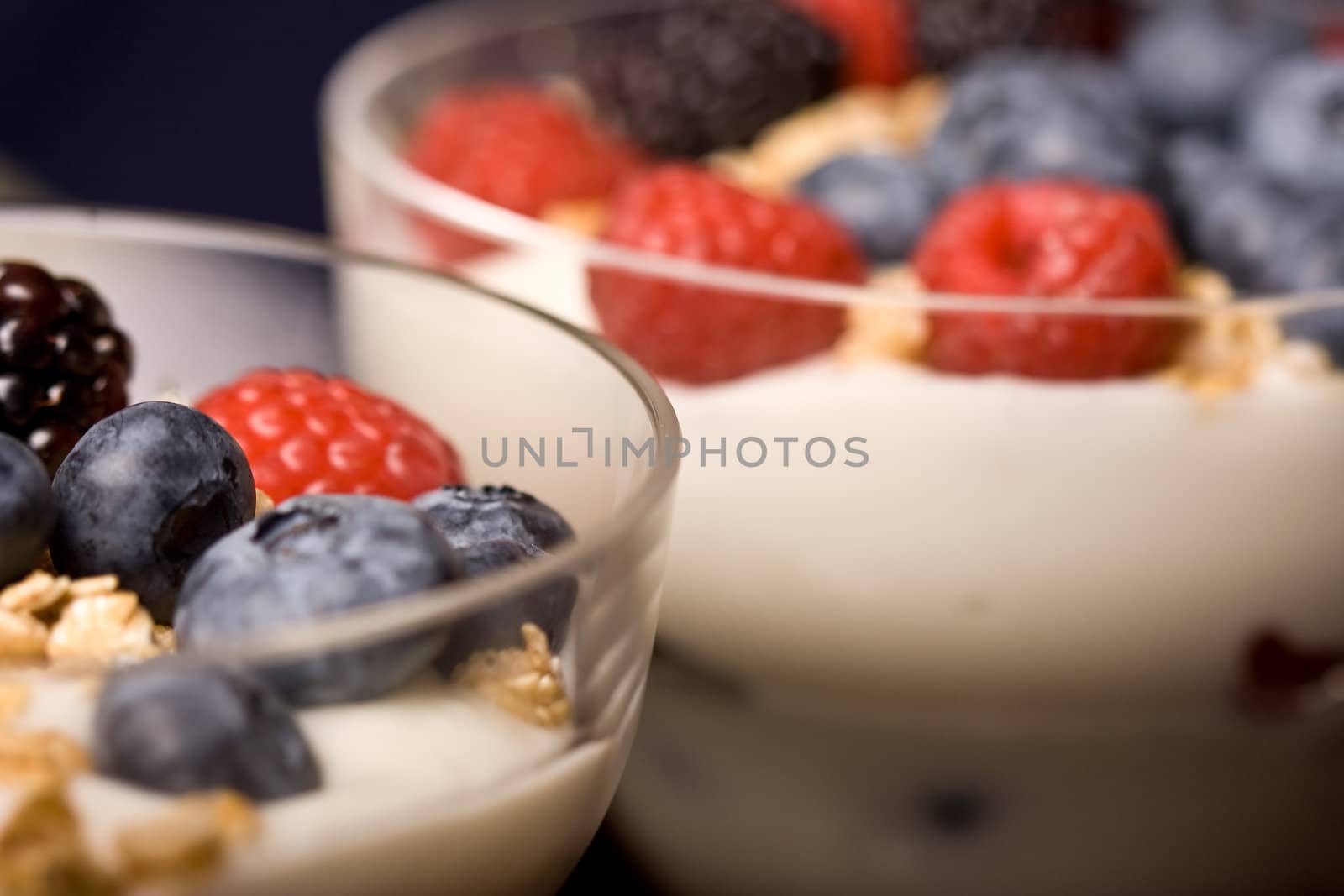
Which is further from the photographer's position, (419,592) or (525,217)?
(525,217)

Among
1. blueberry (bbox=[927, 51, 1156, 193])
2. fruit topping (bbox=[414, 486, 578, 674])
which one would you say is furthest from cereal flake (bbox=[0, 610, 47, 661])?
blueberry (bbox=[927, 51, 1156, 193])

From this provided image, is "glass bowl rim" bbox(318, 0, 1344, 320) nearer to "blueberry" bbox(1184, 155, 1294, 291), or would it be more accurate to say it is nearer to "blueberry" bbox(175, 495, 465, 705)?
"blueberry" bbox(1184, 155, 1294, 291)

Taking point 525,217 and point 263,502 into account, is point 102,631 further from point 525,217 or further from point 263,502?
point 525,217

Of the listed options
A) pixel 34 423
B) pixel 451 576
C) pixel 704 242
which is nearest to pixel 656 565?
pixel 451 576

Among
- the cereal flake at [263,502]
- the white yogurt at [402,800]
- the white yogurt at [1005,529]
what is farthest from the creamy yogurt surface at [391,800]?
the white yogurt at [1005,529]

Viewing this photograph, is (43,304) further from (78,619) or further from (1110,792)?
(1110,792)

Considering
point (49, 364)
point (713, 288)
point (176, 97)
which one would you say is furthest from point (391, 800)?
point (176, 97)
